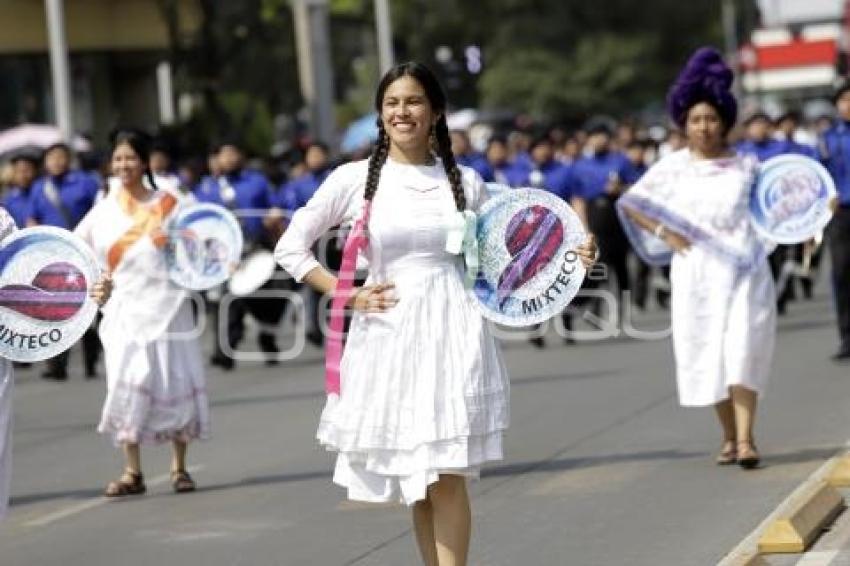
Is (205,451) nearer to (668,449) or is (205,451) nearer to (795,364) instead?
(668,449)

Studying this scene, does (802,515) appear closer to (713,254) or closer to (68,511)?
(713,254)

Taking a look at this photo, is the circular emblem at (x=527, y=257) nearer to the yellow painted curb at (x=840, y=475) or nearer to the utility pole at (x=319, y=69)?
the yellow painted curb at (x=840, y=475)

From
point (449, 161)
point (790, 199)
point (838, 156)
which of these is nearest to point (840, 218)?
point (838, 156)

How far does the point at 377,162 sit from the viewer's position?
7879mm

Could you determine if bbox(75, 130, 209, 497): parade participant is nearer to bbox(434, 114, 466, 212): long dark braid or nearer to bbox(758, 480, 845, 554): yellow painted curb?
bbox(758, 480, 845, 554): yellow painted curb

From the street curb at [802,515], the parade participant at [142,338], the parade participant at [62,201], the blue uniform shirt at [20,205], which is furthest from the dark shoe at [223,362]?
the street curb at [802,515]

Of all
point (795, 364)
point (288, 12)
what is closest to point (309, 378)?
point (795, 364)

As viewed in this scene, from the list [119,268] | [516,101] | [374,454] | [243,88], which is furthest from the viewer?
[516,101]

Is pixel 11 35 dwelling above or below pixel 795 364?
above

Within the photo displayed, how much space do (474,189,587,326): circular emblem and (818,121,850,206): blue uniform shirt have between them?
932 cm

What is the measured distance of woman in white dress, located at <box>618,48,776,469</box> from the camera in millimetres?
11648

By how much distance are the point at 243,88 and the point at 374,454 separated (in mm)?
56891

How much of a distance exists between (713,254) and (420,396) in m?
4.36

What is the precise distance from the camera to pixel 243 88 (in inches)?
2527
